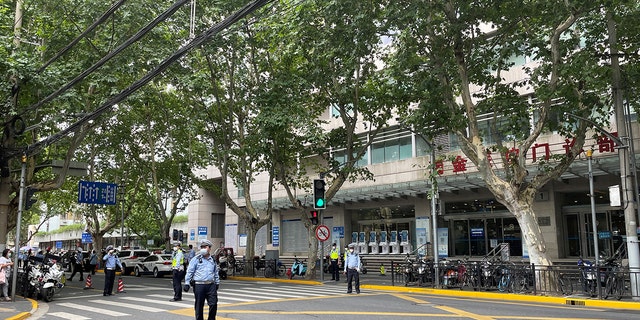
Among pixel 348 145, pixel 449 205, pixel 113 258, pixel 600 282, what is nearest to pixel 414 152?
pixel 449 205

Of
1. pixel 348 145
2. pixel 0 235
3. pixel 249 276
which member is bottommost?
pixel 249 276

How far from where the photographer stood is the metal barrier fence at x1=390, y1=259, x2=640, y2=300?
1550cm

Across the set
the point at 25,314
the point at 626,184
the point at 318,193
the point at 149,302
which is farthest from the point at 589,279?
the point at 25,314

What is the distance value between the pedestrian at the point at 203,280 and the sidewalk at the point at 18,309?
5.45 meters

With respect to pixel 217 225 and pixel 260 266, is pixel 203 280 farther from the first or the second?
pixel 217 225

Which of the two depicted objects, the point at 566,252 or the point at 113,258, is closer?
the point at 113,258

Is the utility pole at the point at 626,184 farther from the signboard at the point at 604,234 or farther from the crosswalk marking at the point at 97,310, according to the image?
the crosswalk marking at the point at 97,310

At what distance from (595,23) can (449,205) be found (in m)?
13.0

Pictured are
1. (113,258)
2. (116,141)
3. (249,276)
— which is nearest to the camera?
(113,258)

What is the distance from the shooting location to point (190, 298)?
16.6m

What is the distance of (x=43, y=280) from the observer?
16.5 metres

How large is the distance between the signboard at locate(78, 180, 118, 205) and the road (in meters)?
13.9

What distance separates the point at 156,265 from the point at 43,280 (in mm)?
14129

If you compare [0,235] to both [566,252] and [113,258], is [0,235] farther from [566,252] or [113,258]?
[566,252]
